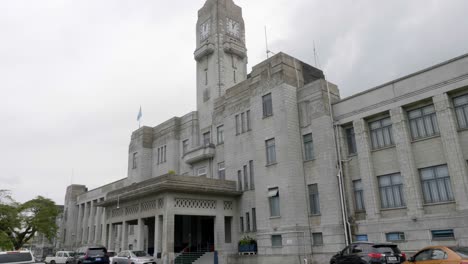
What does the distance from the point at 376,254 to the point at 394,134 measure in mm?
10337

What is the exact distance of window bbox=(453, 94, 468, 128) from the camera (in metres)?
21.8

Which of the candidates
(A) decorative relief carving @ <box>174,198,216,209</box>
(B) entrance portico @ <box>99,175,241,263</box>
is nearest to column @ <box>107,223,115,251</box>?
(B) entrance portico @ <box>99,175,241,263</box>

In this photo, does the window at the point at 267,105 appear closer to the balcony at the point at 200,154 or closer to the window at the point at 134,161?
the balcony at the point at 200,154

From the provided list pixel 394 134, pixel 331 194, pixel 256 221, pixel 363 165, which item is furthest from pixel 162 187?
pixel 394 134

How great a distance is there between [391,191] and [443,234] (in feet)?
13.0

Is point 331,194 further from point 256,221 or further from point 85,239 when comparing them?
point 85,239

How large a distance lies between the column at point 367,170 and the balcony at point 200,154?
14843mm

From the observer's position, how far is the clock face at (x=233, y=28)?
43.7m

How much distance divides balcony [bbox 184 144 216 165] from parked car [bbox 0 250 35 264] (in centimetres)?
1851

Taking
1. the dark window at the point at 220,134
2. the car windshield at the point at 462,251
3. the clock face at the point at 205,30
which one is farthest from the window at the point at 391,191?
the clock face at the point at 205,30

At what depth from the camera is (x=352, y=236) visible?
82.4ft

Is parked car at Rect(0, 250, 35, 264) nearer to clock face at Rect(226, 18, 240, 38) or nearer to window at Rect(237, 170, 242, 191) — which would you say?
window at Rect(237, 170, 242, 191)

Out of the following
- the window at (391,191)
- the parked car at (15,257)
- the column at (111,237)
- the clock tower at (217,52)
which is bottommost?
the parked car at (15,257)

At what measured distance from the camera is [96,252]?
95.5ft
